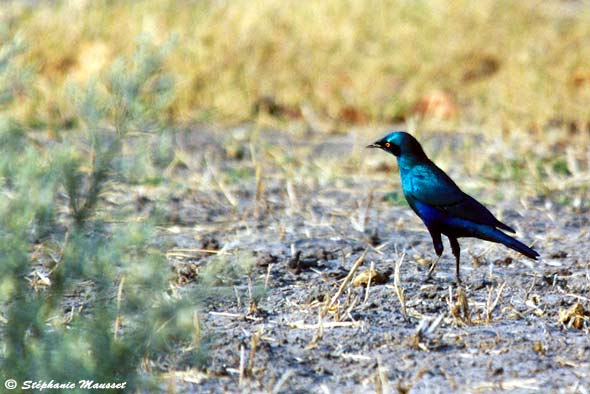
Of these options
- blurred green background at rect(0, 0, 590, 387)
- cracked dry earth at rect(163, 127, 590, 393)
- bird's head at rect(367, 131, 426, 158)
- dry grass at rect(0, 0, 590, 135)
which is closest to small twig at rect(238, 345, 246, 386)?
cracked dry earth at rect(163, 127, 590, 393)

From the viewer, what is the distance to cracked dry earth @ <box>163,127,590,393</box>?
3336mm

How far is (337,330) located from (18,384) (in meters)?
1.21

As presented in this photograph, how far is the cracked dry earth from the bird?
6.9 inches

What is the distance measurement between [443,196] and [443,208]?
45 mm

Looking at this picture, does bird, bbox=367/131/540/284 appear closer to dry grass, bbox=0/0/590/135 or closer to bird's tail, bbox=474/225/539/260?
bird's tail, bbox=474/225/539/260

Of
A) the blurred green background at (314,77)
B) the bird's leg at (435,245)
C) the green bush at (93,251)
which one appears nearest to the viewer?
the green bush at (93,251)

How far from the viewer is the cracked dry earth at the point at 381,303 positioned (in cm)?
334

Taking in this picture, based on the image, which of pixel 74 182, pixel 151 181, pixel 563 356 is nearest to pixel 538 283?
pixel 563 356

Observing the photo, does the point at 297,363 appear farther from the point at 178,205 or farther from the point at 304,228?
the point at 178,205

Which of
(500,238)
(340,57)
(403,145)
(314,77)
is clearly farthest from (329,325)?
(340,57)

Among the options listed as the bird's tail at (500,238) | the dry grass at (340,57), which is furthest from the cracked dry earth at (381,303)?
the dry grass at (340,57)

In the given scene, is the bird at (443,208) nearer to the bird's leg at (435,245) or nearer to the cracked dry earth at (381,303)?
the bird's leg at (435,245)

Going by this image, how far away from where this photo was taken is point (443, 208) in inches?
170

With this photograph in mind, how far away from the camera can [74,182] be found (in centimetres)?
284
